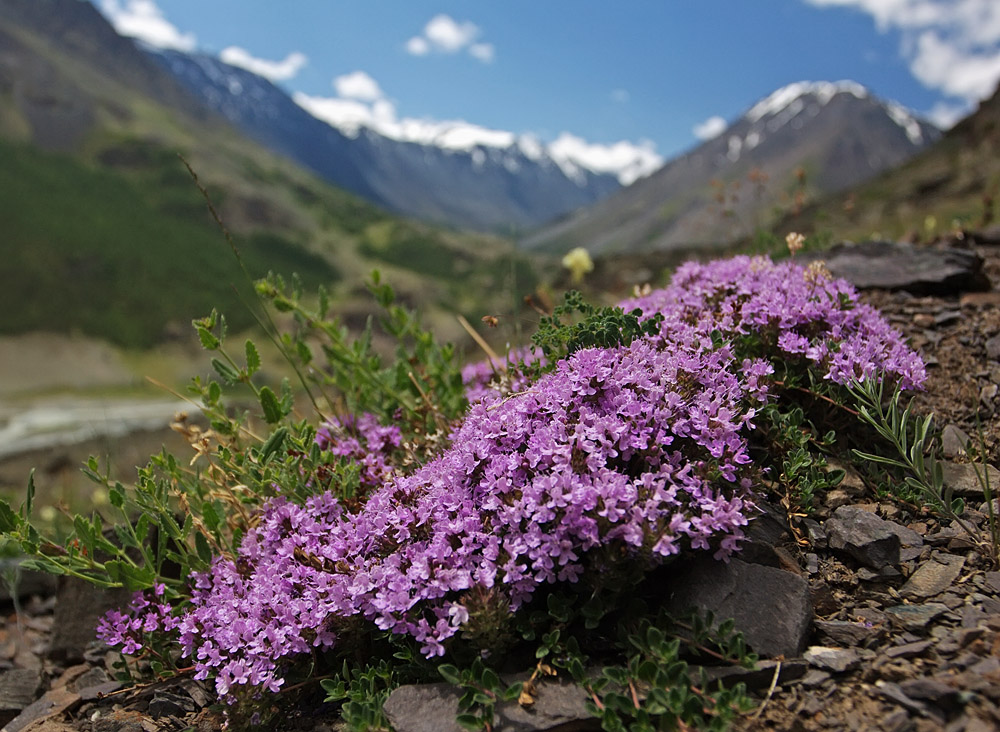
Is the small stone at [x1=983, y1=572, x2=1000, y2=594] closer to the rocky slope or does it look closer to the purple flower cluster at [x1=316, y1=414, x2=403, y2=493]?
the rocky slope

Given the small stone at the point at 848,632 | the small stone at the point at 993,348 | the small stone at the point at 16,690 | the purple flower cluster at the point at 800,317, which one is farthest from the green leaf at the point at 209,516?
the small stone at the point at 993,348

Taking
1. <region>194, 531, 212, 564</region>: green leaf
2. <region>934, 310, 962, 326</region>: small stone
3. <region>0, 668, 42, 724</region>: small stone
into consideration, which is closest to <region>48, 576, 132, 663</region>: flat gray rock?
<region>0, 668, 42, 724</region>: small stone

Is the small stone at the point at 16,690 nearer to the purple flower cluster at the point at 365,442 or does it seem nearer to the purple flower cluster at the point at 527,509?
the purple flower cluster at the point at 527,509

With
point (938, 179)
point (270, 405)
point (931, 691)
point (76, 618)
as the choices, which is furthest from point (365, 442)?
point (938, 179)

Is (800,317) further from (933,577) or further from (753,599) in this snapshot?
(753,599)

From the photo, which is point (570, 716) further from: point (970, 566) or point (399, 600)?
point (970, 566)

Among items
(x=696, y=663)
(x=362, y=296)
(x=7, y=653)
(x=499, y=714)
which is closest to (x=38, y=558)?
(x=7, y=653)
